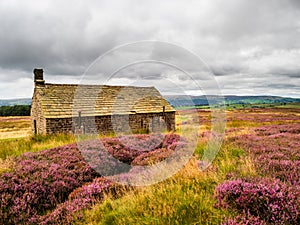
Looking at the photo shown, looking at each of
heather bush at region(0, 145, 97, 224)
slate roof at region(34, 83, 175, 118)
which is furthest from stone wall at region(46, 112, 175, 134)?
heather bush at region(0, 145, 97, 224)

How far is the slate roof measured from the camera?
838 inches

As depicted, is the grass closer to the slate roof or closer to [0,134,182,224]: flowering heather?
the slate roof

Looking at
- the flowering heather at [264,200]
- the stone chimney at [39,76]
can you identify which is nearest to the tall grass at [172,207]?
the flowering heather at [264,200]

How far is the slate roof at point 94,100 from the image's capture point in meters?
21.3

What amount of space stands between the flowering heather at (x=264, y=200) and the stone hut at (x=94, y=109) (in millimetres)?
15196

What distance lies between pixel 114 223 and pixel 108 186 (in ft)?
7.47

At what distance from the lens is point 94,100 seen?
81.5 ft

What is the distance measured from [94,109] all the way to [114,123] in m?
2.64

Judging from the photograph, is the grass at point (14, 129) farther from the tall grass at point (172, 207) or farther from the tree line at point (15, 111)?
the tree line at point (15, 111)

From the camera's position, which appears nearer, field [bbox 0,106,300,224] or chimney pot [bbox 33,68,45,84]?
field [bbox 0,106,300,224]

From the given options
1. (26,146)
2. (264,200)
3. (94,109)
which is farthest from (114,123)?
(264,200)

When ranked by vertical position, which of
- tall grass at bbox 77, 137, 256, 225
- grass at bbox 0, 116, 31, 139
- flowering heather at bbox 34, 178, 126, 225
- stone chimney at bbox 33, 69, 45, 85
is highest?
stone chimney at bbox 33, 69, 45, 85

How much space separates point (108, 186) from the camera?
6.49 m

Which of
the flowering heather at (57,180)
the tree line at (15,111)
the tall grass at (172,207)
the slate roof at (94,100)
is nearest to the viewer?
the tall grass at (172,207)
